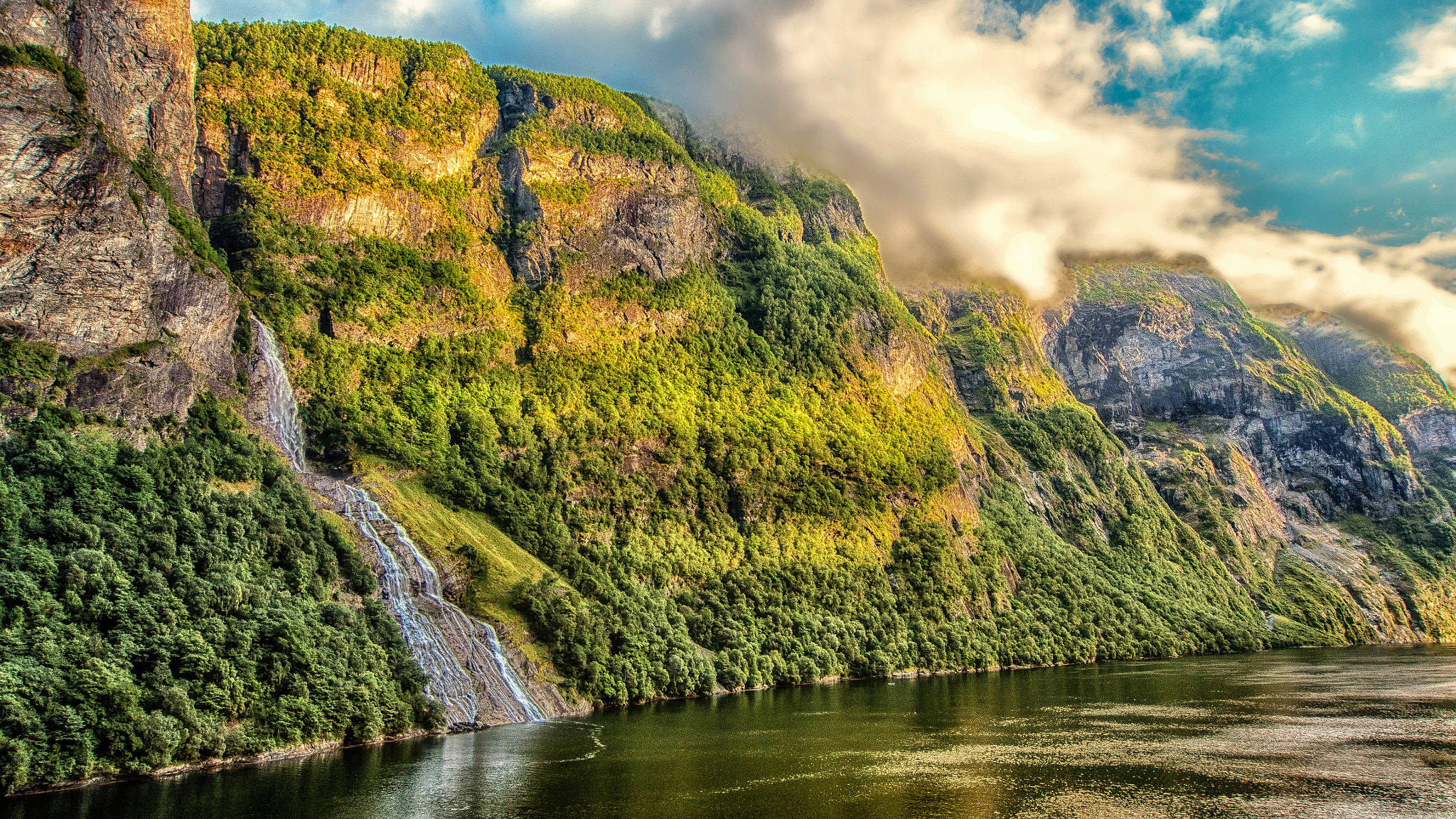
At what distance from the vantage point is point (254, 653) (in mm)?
62906

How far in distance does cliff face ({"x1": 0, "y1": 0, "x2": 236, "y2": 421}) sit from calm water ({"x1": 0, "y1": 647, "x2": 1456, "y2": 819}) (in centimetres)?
4012

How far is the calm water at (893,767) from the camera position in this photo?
150 ft

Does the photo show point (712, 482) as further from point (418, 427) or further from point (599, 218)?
point (599, 218)

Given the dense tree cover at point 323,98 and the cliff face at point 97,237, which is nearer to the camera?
the cliff face at point 97,237

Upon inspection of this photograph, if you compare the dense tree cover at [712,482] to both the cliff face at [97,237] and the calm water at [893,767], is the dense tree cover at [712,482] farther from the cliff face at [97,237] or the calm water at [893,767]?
the cliff face at [97,237]

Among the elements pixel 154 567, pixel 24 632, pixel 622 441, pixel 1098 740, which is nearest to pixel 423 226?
pixel 622 441

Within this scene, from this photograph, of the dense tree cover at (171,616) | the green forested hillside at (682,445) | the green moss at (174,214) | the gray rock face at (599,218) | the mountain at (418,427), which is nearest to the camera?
the dense tree cover at (171,616)

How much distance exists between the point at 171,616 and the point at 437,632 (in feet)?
86.9

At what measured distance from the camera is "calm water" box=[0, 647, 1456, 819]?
1797 inches

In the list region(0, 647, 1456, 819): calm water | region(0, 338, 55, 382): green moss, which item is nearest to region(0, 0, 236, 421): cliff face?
region(0, 338, 55, 382): green moss

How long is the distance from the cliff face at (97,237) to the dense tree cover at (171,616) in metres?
6.08

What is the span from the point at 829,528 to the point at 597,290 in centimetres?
5533

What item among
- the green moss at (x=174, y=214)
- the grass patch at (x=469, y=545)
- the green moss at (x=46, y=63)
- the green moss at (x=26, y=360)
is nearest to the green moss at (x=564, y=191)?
the green moss at (x=174, y=214)

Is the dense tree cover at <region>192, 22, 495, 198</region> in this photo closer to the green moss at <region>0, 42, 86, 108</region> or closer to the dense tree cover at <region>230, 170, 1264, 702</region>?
the dense tree cover at <region>230, 170, 1264, 702</region>
